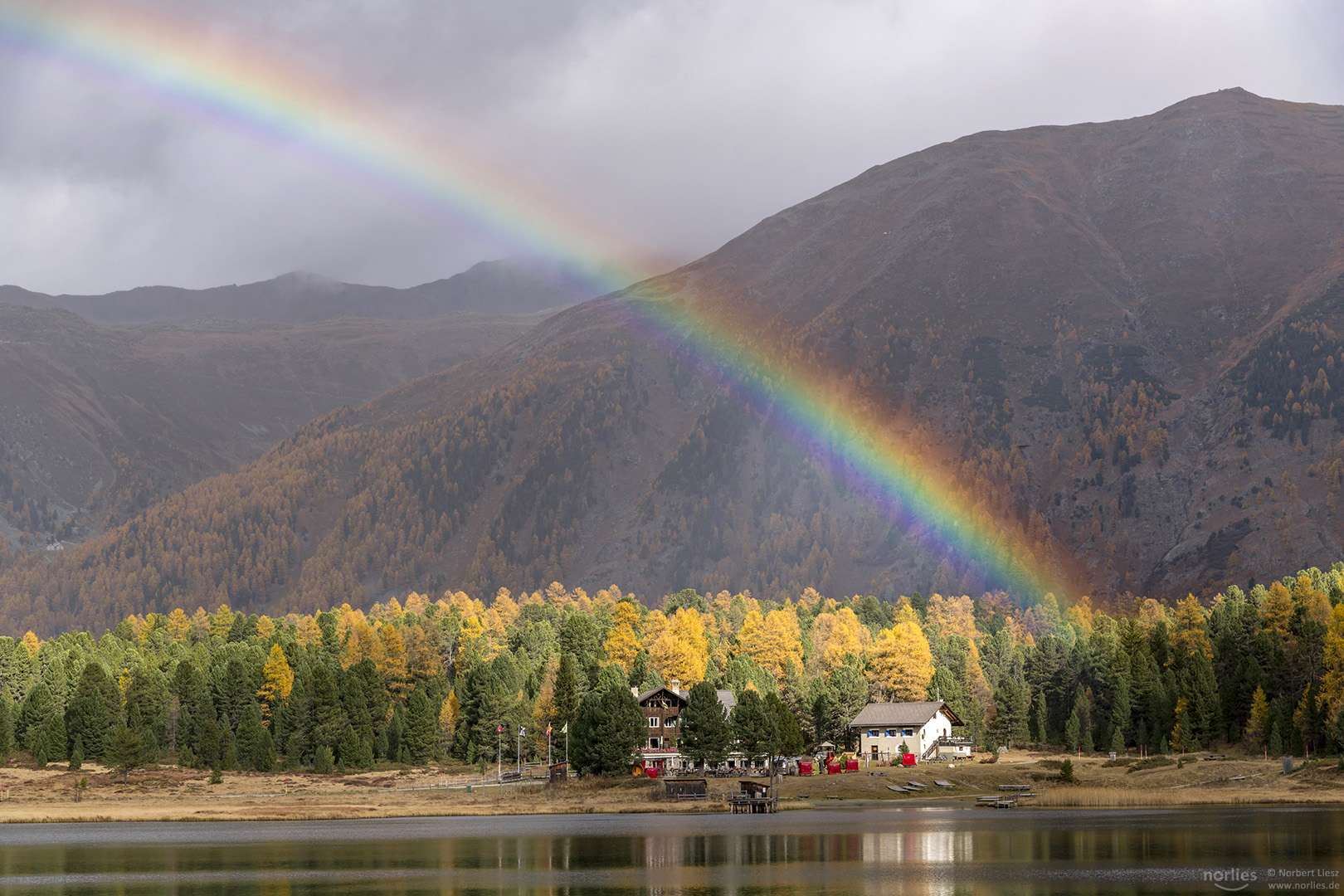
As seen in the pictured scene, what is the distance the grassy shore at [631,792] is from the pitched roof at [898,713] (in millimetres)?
10001

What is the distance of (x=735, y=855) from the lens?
3622 inches

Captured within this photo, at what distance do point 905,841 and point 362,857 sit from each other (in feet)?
132

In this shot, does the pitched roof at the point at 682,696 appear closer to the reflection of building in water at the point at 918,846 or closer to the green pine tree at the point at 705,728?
the green pine tree at the point at 705,728

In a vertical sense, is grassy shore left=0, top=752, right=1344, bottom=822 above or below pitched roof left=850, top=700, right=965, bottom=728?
below

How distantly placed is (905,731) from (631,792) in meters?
41.6

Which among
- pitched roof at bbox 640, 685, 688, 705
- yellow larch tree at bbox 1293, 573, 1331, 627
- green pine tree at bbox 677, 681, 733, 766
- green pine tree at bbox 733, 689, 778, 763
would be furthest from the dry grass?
pitched roof at bbox 640, 685, 688, 705

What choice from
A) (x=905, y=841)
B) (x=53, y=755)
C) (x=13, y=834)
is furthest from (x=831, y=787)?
(x=53, y=755)

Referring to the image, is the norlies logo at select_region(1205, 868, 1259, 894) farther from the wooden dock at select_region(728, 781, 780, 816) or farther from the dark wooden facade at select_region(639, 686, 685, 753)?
the dark wooden facade at select_region(639, 686, 685, 753)

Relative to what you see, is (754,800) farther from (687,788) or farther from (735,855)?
(735,855)

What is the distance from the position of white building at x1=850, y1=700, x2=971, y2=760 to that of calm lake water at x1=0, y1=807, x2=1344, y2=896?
40.6 metres

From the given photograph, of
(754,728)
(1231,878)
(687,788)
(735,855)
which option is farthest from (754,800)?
(1231,878)

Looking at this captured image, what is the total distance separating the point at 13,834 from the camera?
129m

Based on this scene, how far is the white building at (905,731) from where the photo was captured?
173125 mm

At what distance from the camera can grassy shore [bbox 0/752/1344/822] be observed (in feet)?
441
